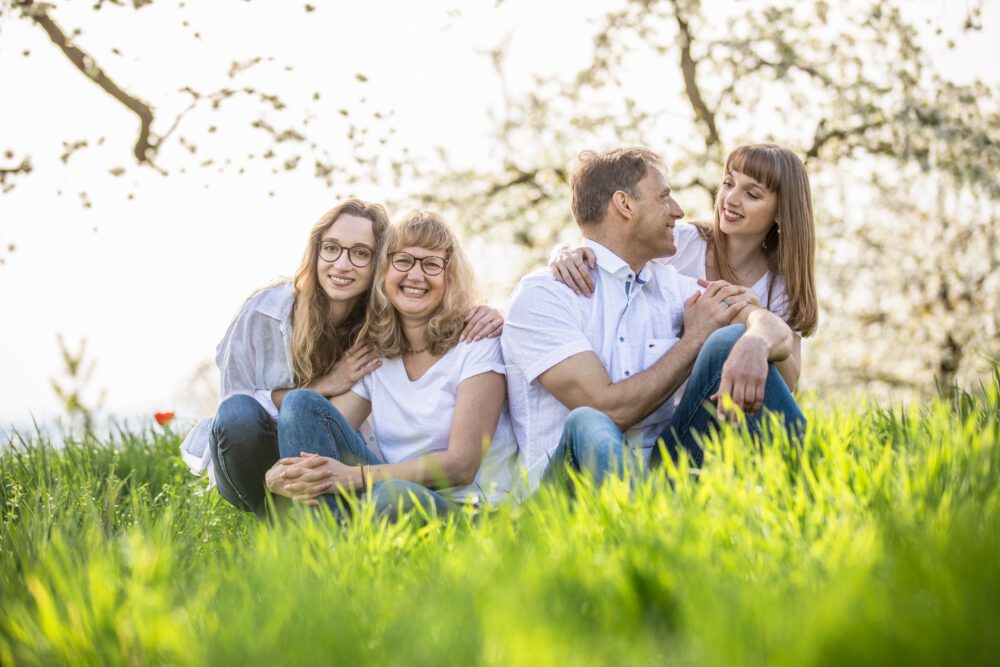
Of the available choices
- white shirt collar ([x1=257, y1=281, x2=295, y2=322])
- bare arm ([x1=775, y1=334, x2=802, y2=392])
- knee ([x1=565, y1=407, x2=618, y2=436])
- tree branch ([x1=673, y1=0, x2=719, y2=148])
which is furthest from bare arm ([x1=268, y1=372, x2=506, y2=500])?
tree branch ([x1=673, y1=0, x2=719, y2=148])

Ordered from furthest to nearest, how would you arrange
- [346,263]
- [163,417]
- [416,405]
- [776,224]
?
[163,417] < [776,224] < [346,263] < [416,405]

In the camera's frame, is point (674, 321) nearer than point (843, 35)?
Yes

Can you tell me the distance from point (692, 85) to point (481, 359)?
6392mm

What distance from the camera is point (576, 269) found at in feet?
12.2

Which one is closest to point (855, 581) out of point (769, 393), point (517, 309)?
point (769, 393)

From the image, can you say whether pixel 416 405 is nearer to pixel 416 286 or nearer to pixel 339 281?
pixel 416 286

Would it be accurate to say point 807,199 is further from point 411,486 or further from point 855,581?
point 855,581

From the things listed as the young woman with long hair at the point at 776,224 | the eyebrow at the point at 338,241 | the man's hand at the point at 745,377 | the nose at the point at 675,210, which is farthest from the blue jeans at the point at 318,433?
the young woman with long hair at the point at 776,224

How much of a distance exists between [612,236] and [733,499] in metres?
1.72

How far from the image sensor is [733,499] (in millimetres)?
2291

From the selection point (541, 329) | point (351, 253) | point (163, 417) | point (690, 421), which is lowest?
point (163, 417)

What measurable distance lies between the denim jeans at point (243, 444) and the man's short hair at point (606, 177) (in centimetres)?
151

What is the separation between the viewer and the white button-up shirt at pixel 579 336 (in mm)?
3557

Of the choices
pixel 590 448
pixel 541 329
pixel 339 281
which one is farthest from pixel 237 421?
pixel 590 448
